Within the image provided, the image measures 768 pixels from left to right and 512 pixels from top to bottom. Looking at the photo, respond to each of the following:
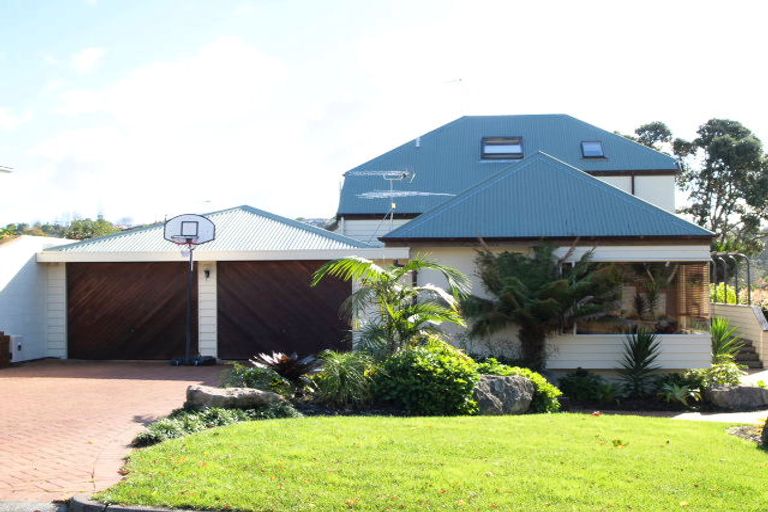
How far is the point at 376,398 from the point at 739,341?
13.1 meters

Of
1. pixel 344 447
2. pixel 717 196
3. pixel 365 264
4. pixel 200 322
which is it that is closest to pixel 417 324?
pixel 365 264

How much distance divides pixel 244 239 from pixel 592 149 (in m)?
13.5

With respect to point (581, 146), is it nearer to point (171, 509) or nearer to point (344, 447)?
point (344, 447)

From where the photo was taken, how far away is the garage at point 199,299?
54.2 ft

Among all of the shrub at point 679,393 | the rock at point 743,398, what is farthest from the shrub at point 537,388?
the rock at point 743,398

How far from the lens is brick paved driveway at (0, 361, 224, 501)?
663 cm

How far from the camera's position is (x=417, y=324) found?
11406 millimetres

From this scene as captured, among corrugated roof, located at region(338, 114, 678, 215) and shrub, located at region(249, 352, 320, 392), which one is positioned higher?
corrugated roof, located at region(338, 114, 678, 215)

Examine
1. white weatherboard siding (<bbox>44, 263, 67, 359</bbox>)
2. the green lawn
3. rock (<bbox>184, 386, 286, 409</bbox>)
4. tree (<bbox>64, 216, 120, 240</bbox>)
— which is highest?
tree (<bbox>64, 216, 120, 240</bbox>)

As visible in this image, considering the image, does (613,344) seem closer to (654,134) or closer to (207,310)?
(207,310)

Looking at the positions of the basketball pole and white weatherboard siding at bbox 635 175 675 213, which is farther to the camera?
white weatherboard siding at bbox 635 175 675 213

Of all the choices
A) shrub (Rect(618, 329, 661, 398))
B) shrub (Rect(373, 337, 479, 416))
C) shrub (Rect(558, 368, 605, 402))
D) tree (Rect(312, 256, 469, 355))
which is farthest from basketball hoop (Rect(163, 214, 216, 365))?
shrub (Rect(618, 329, 661, 398))

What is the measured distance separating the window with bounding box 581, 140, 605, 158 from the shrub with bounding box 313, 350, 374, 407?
1714 cm

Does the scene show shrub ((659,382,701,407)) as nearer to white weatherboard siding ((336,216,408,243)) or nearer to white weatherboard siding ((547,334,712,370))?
white weatherboard siding ((547,334,712,370))
